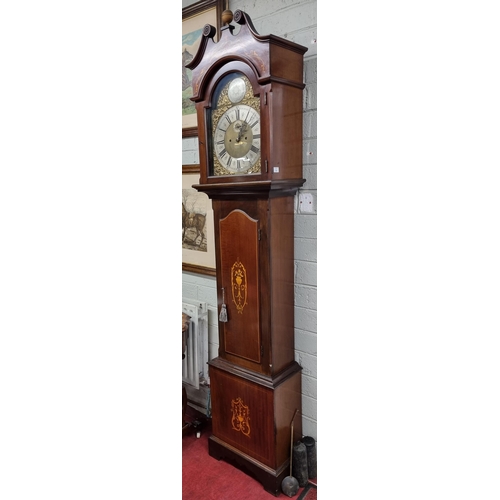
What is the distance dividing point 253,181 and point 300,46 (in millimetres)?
584

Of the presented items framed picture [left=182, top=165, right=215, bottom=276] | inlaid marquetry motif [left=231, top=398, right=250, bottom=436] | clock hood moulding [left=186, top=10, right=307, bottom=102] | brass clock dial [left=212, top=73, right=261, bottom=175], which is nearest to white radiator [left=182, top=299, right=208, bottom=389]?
framed picture [left=182, top=165, right=215, bottom=276]

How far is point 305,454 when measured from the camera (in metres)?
1.79

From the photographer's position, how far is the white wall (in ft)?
5.57

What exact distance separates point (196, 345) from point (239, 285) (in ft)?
2.25

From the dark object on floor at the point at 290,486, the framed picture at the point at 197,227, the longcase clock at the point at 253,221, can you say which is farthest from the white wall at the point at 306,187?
the framed picture at the point at 197,227

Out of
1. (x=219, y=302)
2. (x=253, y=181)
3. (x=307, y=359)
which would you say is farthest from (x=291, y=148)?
(x=307, y=359)

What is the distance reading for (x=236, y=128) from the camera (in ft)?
5.37

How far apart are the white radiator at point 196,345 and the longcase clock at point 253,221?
38 cm

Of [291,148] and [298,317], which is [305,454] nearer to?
[298,317]

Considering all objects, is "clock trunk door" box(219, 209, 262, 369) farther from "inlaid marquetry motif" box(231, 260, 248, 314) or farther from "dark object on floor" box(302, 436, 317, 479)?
"dark object on floor" box(302, 436, 317, 479)

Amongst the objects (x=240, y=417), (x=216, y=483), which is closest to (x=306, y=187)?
(x=240, y=417)

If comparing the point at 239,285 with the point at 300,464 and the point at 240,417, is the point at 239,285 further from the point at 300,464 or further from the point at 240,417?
the point at 300,464

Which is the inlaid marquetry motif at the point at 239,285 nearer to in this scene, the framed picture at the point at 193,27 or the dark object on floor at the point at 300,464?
the dark object on floor at the point at 300,464

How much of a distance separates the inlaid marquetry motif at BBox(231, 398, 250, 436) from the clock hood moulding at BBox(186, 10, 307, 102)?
1384mm
